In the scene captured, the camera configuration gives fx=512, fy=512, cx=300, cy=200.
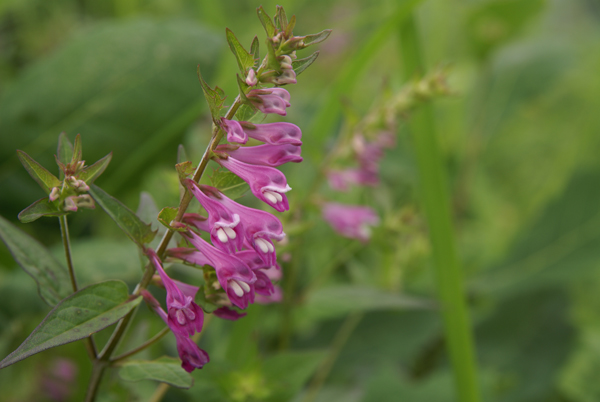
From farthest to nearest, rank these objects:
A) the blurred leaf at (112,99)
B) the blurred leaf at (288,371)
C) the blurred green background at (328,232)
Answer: the blurred leaf at (112,99)
the blurred green background at (328,232)
the blurred leaf at (288,371)

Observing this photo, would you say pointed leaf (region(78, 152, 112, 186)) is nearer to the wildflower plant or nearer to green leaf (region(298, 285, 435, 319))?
the wildflower plant

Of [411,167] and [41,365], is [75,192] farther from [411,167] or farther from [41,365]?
[411,167]

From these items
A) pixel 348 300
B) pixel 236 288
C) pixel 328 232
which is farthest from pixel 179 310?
Answer: pixel 328 232

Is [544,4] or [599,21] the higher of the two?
[599,21]

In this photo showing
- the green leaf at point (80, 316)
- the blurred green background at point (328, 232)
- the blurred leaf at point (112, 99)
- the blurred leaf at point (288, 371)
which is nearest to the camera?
the green leaf at point (80, 316)

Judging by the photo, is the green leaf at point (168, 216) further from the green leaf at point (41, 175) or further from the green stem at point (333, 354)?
A: the green stem at point (333, 354)

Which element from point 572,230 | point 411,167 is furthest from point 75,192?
point 572,230

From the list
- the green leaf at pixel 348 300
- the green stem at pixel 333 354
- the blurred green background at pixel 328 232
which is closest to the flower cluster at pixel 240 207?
the blurred green background at pixel 328 232
